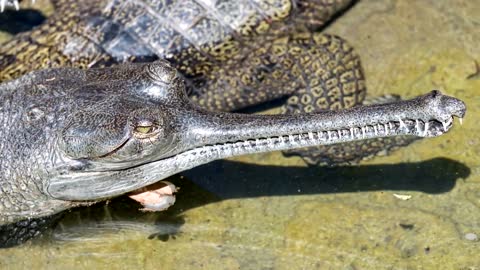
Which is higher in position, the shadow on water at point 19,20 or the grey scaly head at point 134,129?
the grey scaly head at point 134,129

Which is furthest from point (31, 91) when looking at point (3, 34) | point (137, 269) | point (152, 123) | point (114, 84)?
point (3, 34)

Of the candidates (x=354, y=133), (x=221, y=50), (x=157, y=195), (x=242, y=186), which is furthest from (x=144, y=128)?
(x=221, y=50)

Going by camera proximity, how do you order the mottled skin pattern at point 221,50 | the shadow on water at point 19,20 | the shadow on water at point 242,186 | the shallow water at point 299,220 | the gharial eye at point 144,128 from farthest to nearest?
the shadow on water at point 19,20 → the mottled skin pattern at point 221,50 → the shadow on water at point 242,186 → the shallow water at point 299,220 → the gharial eye at point 144,128

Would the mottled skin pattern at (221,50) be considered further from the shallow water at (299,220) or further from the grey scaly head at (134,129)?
the grey scaly head at (134,129)

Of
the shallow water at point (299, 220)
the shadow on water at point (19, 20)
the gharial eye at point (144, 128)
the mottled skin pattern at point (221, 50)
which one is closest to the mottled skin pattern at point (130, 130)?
the gharial eye at point (144, 128)

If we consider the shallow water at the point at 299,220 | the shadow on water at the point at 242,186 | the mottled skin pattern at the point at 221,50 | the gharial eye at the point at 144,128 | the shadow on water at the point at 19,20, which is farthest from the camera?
the shadow on water at the point at 19,20

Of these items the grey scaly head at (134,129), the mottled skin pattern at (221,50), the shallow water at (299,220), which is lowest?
the shallow water at (299,220)
